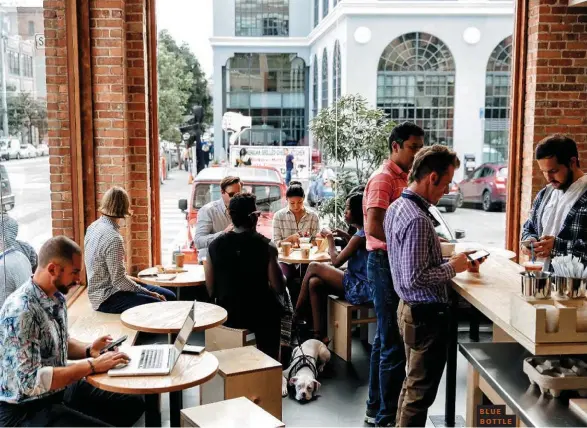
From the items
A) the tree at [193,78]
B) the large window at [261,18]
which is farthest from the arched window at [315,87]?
the tree at [193,78]

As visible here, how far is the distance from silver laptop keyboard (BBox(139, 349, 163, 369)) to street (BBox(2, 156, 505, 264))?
62.4 inches

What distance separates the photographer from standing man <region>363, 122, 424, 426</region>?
3.90 metres

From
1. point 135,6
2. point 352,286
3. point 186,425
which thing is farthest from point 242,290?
point 135,6

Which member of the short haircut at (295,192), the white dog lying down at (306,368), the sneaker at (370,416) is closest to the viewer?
the sneaker at (370,416)

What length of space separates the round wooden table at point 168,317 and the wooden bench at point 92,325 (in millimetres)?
393

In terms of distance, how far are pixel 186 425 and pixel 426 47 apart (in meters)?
5.27

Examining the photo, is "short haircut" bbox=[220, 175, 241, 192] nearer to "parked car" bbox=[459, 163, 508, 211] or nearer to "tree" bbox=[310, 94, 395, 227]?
"tree" bbox=[310, 94, 395, 227]

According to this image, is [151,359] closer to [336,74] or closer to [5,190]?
[5,190]

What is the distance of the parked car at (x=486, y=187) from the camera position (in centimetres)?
705

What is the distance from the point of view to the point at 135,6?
606cm

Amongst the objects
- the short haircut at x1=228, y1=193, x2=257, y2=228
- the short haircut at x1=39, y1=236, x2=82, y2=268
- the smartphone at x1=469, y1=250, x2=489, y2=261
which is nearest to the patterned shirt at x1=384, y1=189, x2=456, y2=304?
the smartphone at x1=469, y1=250, x2=489, y2=261

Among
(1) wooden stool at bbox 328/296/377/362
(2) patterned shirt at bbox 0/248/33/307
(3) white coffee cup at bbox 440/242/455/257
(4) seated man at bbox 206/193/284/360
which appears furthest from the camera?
(1) wooden stool at bbox 328/296/377/362

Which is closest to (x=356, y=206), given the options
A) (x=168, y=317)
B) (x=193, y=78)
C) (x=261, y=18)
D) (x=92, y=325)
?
(x=168, y=317)

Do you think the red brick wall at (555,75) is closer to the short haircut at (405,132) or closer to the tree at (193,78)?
the short haircut at (405,132)
